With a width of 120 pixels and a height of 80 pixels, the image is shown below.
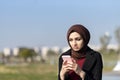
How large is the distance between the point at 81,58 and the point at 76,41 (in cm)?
11

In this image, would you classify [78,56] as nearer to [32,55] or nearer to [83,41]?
[83,41]

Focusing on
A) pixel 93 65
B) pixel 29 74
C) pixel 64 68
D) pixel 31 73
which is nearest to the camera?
pixel 64 68

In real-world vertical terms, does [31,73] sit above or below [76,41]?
below

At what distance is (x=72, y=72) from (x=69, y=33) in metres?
0.25

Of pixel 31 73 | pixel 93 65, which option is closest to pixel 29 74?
pixel 31 73

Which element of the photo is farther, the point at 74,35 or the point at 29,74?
the point at 29,74

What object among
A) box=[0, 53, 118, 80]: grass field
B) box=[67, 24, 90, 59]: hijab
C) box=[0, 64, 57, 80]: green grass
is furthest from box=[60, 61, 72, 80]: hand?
box=[0, 64, 57, 80]: green grass

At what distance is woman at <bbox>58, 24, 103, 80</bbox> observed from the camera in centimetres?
278

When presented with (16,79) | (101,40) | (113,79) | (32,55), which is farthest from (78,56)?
(101,40)

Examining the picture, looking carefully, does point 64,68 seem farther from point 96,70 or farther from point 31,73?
point 31,73

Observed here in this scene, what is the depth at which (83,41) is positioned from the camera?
110 inches

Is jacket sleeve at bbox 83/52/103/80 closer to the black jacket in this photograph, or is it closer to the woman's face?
the black jacket

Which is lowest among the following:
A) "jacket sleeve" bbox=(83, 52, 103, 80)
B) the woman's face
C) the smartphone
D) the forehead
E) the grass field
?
the grass field

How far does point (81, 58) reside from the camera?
9.27ft
